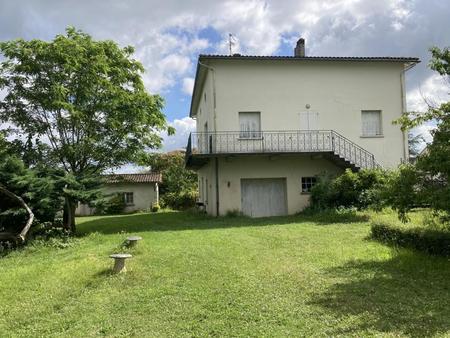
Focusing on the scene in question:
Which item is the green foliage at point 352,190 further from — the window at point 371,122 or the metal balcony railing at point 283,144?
the window at point 371,122

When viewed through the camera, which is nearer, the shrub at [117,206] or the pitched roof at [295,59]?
the pitched roof at [295,59]

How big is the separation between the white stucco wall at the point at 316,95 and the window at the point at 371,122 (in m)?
0.27

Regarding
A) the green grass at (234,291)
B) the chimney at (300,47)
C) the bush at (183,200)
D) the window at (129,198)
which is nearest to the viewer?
the green grass at (234,291)

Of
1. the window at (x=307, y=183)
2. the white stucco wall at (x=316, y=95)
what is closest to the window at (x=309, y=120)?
the white stucco wall at (x=316, y=95)

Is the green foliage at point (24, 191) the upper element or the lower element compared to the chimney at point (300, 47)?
lower

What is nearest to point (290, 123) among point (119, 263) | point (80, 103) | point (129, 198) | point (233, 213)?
point (233, 213)

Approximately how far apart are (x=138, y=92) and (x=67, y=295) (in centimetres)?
1086

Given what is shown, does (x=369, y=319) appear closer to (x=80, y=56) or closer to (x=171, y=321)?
(x=171, y=321)

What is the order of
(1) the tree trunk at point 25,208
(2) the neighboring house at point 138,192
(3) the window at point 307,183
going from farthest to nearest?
(2) the neighboring house at point 138,192, (3) the window at point 307,183, (1) the tree trunk at point 25,208

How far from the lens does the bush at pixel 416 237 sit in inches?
337

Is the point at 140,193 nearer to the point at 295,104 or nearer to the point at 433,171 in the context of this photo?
the point at 295,104

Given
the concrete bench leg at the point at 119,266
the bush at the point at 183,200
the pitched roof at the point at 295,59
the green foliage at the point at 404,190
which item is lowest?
the concrete bench leg at the point at 119,266

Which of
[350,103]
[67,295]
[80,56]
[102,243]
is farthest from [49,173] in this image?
[350,103]

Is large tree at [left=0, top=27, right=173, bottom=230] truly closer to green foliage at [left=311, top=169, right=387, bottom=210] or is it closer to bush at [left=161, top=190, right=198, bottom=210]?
green foliage at [left=311, top=169, right=387, bottom=210]
